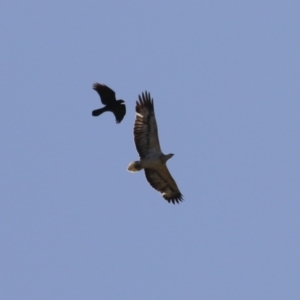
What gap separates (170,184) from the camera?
6900 cm

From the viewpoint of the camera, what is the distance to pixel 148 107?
67.7 meters

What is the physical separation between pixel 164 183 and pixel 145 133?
236 cm

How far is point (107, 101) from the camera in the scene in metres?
66.7

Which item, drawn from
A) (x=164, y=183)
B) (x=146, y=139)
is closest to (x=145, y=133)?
(x=146, y=139)

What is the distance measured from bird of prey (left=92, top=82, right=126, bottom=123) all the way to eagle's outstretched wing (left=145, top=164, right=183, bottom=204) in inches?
105

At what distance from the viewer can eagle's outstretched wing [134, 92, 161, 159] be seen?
6744cm

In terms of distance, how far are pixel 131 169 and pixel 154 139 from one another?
1.30m

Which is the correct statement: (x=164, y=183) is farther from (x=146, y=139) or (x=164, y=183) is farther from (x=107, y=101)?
(x=107, y=101)

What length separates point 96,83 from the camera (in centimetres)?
6675

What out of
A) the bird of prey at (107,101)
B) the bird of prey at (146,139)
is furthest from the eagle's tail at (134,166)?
the bird of prey at (107,101)

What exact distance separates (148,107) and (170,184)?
3.08 metres

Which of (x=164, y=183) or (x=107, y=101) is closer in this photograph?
(x=107, y=101)

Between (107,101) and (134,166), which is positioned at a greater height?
(107,101)

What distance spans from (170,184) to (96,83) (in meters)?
4.86
